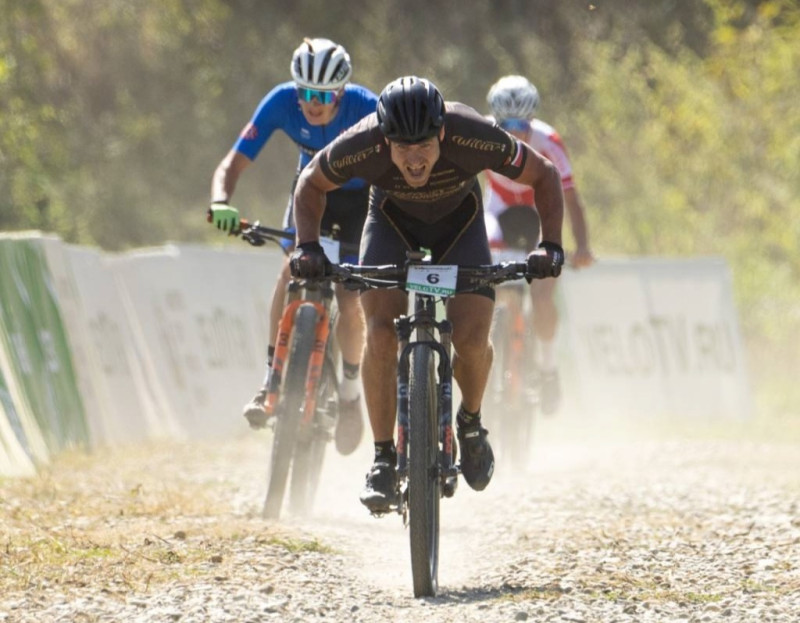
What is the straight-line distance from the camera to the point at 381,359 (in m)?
6.46

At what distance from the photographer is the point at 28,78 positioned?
2636cm

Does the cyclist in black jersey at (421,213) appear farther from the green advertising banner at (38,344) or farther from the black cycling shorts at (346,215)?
the green advertising banner at (38,344)

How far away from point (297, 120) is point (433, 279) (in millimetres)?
2713

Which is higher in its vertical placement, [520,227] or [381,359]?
[520,227]

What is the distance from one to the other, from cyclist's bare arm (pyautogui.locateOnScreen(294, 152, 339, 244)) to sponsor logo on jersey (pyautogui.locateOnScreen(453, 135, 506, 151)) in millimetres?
588

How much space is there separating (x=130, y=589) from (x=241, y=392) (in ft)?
28.0

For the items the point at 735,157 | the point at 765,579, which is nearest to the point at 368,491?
the point at 765,579

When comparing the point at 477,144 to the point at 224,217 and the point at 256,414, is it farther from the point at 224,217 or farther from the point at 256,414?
the point at 256,414

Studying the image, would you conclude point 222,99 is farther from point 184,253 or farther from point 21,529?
point 21,529

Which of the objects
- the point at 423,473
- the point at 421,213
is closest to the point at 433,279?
the point at 421,213

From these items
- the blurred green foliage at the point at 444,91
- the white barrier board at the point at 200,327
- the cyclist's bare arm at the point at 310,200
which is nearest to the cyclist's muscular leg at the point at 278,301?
the cyclist's bare arm at the point at 310,200

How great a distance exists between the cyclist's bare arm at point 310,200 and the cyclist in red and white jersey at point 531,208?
12.8 ft

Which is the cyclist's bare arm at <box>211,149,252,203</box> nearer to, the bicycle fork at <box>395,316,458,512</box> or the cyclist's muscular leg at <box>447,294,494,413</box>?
the cyclist's muscular leg at <box>447,294,494,413</box>

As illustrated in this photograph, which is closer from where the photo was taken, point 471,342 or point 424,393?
point 424,393
